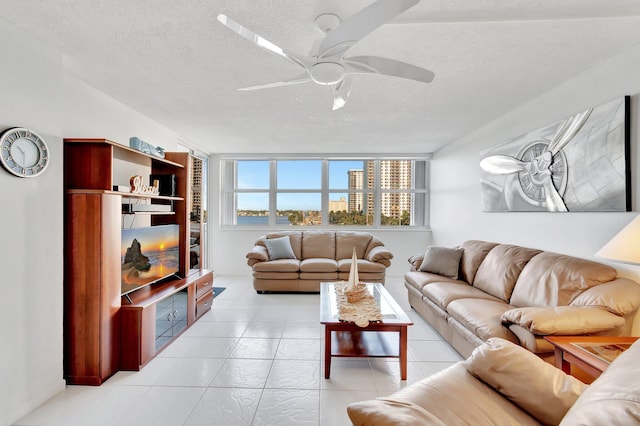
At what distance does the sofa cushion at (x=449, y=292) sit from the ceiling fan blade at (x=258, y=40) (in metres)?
2.46

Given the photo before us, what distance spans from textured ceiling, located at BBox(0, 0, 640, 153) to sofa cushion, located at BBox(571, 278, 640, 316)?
1.68 m

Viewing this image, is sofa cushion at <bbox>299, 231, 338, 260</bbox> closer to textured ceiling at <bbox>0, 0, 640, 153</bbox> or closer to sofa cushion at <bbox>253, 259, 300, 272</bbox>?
sofa cushion at <bbox>253, 259, 300, 272</bbox>

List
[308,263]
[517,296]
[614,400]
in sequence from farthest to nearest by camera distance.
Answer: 1. [308,263]
2. [517,296]
3. [614,400]

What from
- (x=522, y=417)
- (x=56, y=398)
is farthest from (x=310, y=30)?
(x=56, y=398)

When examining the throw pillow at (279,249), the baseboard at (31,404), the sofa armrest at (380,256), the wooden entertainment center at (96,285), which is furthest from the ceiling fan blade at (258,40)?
the throw pillow at (279,249)

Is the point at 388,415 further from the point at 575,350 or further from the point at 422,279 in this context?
the point at 422,279

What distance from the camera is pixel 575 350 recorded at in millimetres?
Answer: 1603

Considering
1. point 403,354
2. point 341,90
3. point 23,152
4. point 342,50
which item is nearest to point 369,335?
point 403,354

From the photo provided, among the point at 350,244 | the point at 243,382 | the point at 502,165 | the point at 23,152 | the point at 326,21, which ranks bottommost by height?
the point at 243,382

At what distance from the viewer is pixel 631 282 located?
76.4 inches

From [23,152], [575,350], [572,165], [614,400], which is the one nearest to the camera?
[614,400]

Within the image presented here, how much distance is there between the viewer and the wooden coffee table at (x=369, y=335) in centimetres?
224

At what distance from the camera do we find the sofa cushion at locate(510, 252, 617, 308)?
6.84ft

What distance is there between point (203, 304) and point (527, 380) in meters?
3.29
